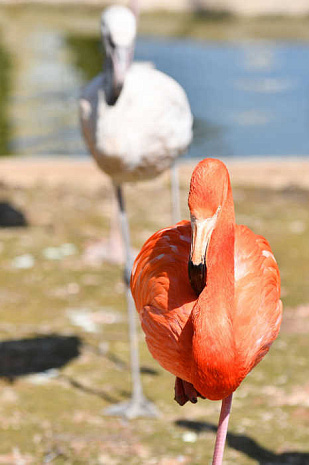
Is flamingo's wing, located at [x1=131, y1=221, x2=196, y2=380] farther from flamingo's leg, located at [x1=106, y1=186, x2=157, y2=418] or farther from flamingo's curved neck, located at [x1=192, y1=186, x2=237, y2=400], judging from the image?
flamingo's leg, located at [x1=106, y1=186, x2=157, y2=418]

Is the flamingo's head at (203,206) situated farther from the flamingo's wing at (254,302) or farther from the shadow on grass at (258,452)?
the shadow on grass at (258,452)

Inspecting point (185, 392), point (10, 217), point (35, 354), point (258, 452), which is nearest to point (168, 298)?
point (185, 392)

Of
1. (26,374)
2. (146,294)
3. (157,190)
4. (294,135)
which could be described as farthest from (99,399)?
(294,135)

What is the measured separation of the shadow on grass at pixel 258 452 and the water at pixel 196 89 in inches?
234

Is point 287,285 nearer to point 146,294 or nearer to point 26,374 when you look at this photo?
point 26,374

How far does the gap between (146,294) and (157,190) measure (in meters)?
4.29

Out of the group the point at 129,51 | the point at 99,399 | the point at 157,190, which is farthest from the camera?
the point at 157,190

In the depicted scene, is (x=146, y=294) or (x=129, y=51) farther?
(x=129, y=51)

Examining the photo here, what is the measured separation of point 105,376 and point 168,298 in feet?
6.00

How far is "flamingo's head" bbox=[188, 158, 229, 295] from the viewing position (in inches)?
88.3

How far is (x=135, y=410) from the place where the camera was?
392 centimetres

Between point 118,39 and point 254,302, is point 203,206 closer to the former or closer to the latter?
point 254,302

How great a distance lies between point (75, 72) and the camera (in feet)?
43.7

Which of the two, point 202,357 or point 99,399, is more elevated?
point 202,357
